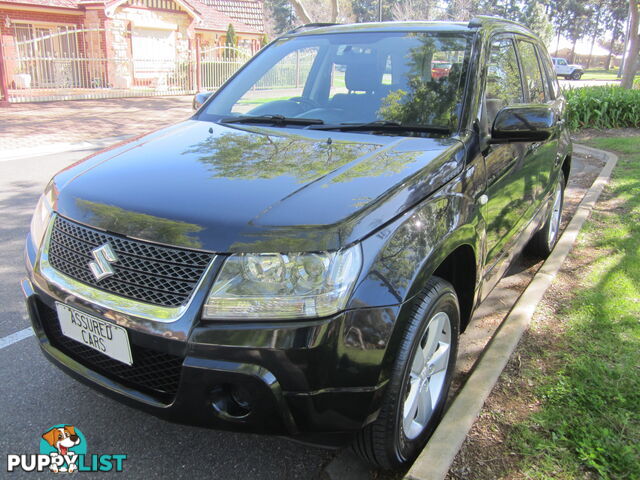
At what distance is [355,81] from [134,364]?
2.19 m

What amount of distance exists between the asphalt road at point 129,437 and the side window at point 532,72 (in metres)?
3.02

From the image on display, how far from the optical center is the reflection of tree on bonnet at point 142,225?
1.95 metres

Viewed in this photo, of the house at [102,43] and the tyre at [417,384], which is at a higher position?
the house at [102,43]

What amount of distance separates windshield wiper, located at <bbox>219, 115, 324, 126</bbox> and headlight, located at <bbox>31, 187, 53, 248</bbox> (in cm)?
118

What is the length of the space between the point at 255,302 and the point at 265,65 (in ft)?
8.10

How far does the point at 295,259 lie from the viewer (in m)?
1.89

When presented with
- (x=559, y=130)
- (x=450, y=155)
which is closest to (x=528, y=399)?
(x=450, y=155)

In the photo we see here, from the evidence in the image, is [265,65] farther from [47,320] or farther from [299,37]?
[47,320]

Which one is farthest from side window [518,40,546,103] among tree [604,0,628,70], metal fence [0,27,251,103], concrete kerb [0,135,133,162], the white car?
tree [604,0,628,70]

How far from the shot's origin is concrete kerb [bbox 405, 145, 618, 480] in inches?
88.0

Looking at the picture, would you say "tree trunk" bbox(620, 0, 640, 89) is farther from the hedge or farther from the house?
the house

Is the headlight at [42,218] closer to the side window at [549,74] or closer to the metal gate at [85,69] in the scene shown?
the side window at [549,74]

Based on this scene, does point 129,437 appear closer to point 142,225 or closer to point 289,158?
point 142,225

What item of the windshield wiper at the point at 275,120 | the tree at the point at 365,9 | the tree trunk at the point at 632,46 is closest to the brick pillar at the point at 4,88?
the windshield wiper at the point at 275,120
